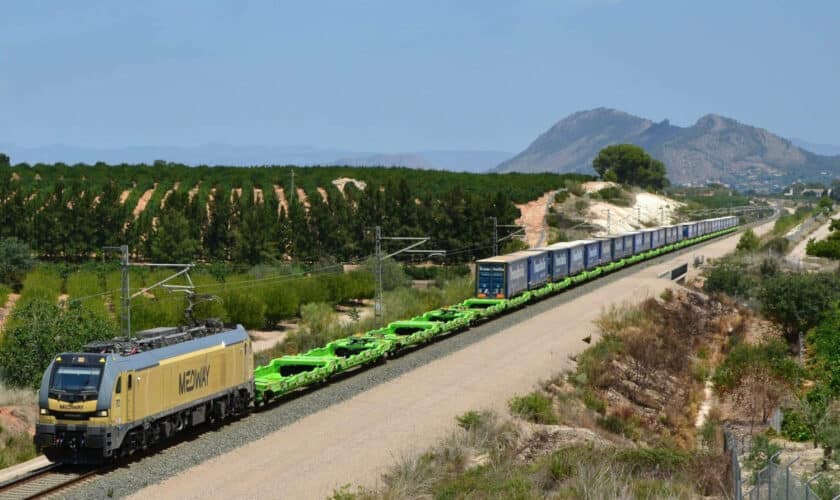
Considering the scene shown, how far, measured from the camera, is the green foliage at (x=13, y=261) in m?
82.8

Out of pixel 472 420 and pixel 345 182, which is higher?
pixel 345 182

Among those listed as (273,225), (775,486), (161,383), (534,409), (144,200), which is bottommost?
(534,409)

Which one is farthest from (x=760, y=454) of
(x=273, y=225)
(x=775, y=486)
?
(x=273, y=225)

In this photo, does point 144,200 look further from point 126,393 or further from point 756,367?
point 126,393

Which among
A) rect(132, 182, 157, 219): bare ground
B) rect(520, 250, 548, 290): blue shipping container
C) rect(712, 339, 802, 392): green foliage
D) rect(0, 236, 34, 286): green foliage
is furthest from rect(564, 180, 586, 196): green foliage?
rect(712, 339, 802, 392): green foliage

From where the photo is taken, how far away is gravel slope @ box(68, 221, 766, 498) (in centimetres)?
2452

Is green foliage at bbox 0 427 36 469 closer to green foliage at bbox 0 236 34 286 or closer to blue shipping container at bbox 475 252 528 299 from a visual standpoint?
blue shipping container at bbox 475 252 528 299

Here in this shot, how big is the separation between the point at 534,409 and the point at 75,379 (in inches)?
582

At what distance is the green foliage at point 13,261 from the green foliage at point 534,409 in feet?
197

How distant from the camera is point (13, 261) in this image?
8500cm

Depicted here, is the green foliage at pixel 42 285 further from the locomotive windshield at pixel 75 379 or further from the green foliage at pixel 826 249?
the green foliage at pixel 826 249

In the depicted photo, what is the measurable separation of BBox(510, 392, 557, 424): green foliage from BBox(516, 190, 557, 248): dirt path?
8039 centimetres

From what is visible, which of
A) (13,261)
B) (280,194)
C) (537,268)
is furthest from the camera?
(280,194)

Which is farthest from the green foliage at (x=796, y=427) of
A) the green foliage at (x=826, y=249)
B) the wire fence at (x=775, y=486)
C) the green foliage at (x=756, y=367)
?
the green foliage at (x=826, y=249)
